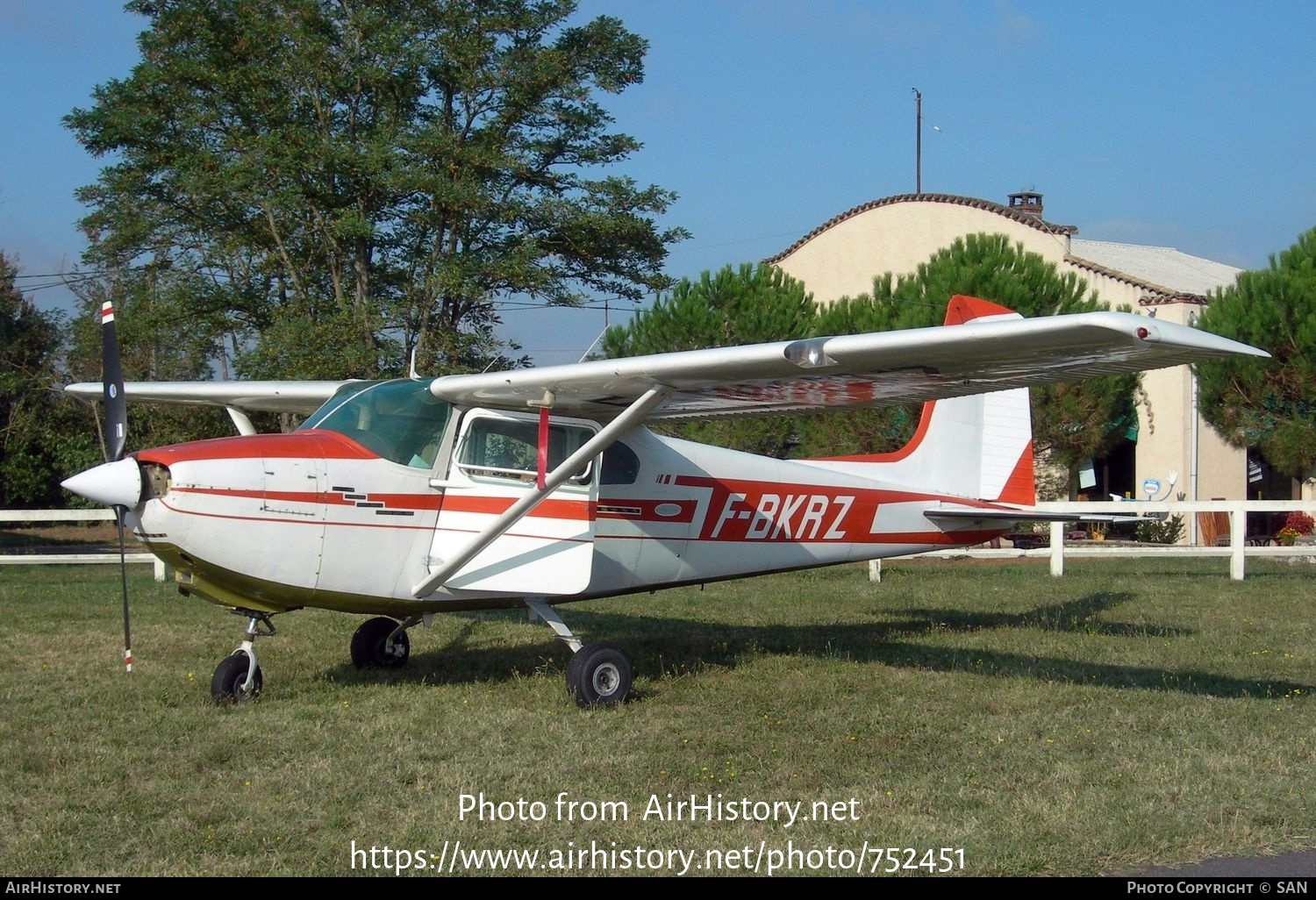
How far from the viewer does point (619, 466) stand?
8875 mm

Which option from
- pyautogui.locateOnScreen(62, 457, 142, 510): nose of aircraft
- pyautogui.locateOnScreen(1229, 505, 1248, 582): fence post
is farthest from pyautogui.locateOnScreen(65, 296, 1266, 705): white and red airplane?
pyautogui.locateOnScreen(1229, 505, 1248, 582): fence post

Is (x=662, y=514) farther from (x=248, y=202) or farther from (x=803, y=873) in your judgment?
(x=248, y=202)

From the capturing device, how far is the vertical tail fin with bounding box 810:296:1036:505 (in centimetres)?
1071

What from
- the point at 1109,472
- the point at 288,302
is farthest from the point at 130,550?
the point at 1109,472

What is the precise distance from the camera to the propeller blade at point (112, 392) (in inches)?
289

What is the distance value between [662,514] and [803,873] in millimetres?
4761

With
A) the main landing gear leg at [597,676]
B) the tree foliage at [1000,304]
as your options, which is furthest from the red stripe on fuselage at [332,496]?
the tree foliage at [1000,304]

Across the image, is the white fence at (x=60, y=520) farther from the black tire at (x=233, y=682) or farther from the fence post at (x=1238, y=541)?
the fence post at (x=1238, y=541)

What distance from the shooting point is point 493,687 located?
8.28 metres

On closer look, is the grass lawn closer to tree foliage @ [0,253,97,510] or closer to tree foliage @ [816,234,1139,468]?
tree foliage @ [816,234,1139,468]

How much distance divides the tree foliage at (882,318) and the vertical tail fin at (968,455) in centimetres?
1039

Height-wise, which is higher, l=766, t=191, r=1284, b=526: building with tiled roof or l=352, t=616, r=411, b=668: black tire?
l=766, t=191, r=1284, b=526: building with tiled roof

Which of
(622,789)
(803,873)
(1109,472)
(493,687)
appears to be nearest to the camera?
(803,873)

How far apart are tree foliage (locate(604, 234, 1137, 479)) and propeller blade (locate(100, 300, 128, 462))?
15008mm
